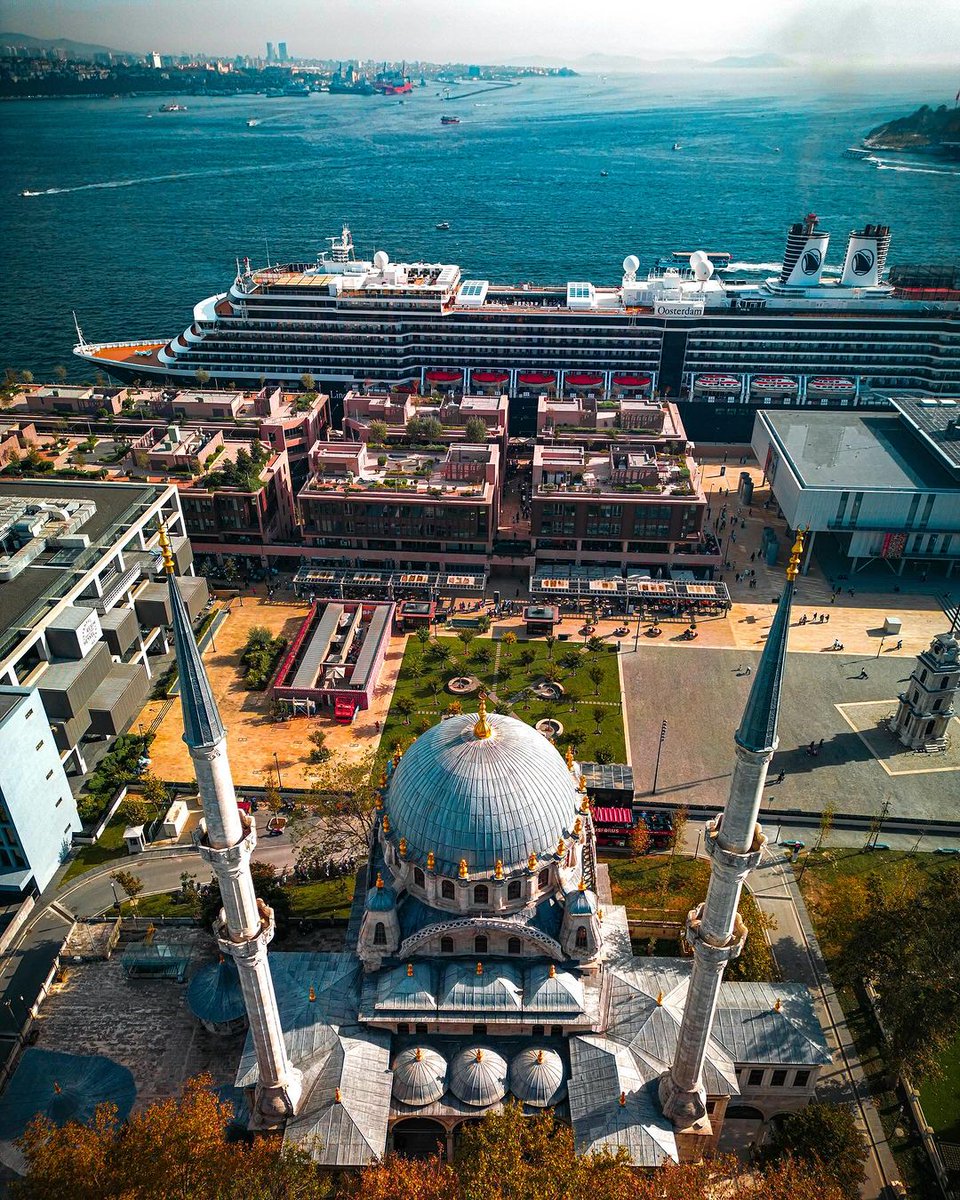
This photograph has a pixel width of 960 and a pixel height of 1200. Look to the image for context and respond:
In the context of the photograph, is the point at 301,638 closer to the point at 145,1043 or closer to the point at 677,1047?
the point at 145,1043

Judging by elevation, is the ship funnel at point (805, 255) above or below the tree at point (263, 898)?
above

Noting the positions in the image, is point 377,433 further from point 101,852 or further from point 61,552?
point 101,852

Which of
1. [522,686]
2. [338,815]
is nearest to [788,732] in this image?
[522,686]

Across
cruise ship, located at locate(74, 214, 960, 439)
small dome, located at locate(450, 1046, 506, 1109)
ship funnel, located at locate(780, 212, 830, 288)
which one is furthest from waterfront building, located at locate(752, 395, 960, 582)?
small dome, located at locate(450, 1046, 506, 1109)

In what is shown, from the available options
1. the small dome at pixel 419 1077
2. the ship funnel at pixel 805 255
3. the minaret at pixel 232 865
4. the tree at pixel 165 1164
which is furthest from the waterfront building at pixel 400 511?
the tree at pixel 165 1164

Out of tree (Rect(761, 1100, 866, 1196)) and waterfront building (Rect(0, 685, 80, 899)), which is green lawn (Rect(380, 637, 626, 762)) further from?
tree (Rect(761, 1100, 866, 1196))

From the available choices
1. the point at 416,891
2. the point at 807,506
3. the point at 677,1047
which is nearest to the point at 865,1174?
the point at 677,1047

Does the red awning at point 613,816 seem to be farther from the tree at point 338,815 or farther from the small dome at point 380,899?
the small dome at point 380,899
